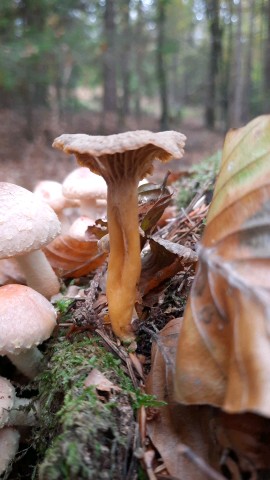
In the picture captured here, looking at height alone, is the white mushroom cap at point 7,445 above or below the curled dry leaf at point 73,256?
below

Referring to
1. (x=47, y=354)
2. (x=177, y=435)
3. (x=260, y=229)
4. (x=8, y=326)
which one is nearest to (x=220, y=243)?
(x=260, y=229)

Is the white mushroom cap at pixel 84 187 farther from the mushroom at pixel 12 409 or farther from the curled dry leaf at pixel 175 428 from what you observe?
the curled dry leaf at pixel 175 428

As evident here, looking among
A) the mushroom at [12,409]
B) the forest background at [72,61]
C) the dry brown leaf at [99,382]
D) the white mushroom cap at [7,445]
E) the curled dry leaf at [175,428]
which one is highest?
the forest background at [72,61]

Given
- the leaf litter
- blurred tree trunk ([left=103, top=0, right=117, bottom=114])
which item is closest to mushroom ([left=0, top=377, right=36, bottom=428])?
the leaf litter

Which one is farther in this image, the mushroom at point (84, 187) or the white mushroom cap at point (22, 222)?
the mushroom at point (84, 187)

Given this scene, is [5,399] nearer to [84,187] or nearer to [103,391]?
[103,391]

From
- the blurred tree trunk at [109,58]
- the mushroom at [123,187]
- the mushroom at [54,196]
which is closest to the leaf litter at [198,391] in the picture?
the mushroom at [123,187]

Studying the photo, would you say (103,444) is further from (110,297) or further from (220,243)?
(220,243)

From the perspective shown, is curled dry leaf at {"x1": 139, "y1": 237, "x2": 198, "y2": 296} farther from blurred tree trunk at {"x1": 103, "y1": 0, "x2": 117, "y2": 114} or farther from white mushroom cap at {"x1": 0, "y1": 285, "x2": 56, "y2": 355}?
blurred tree trunk at {"x1": 103, "y1": 0, "x2": 117, "y2": 114}

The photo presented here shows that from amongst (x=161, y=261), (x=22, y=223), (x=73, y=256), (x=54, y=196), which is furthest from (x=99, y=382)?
(x=54, y=196)
